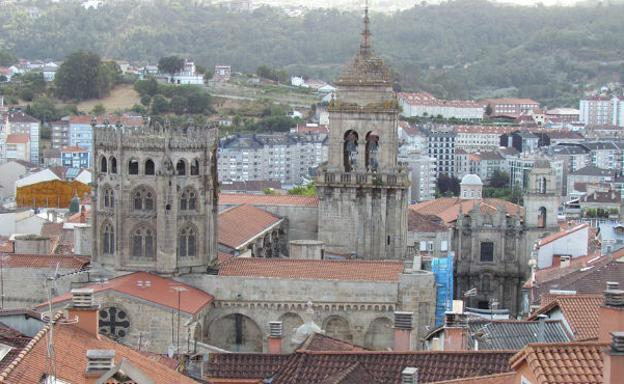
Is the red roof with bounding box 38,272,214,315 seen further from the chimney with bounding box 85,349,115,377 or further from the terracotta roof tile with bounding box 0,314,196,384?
→ the chimney with bounding box 85,349,115,377

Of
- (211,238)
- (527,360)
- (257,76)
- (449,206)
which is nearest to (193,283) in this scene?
(211,238)

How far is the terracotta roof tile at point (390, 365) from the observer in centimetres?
2600

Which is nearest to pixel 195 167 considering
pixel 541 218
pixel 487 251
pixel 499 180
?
pixel 487 251

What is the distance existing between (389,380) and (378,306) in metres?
18.8

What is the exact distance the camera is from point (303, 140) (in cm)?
14688

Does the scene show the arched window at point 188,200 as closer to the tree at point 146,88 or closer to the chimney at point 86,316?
the chimney at point 86,316

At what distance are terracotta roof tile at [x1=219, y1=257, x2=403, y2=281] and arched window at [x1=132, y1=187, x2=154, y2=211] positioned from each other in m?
2.95

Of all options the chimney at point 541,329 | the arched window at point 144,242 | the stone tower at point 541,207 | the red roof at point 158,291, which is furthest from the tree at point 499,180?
the chimney at point 541,329

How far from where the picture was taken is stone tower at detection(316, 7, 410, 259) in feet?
184

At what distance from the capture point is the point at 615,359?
15977 millimetres

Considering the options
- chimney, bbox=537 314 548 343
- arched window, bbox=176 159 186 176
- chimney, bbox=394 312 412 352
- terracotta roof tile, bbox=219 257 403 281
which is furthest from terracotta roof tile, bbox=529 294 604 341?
arched window, bbox=176 159 186 176

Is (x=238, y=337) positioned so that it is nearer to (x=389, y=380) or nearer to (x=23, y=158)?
(x=389, y=380)

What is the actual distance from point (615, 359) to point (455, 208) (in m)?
61.5

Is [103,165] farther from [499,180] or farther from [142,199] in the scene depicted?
[499,180]
